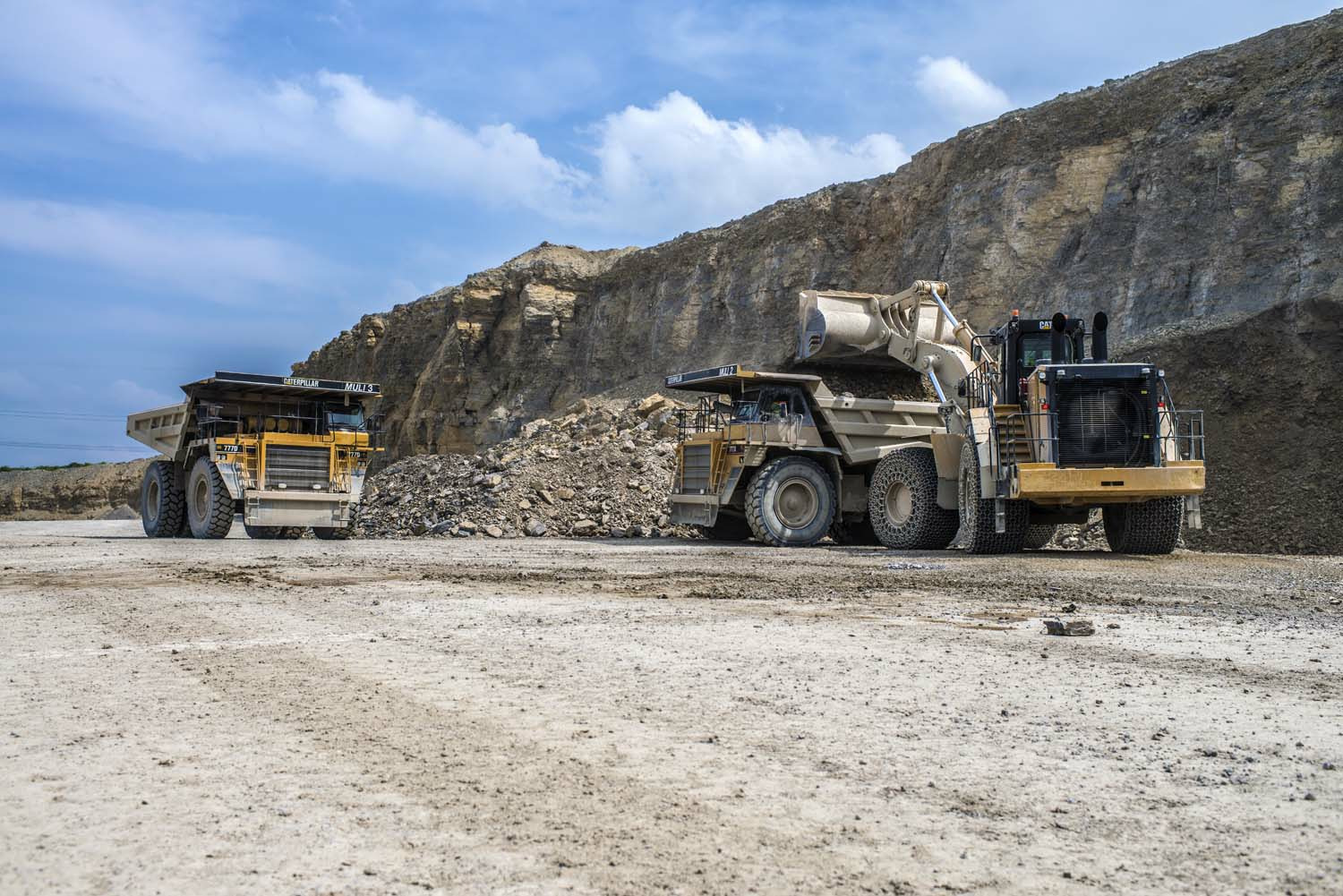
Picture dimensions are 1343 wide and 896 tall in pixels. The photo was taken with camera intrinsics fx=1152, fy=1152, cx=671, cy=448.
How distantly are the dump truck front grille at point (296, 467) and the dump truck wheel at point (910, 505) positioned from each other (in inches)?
370

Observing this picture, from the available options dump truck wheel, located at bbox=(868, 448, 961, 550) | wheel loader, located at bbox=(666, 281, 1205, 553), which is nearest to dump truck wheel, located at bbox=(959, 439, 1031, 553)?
wheel loader, located at bbox=(666, 281, 1205, 553)

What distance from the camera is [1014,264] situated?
30594mm

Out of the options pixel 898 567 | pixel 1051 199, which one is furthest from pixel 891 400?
pixel 1051 199

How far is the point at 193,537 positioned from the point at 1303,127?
23464 millimetres

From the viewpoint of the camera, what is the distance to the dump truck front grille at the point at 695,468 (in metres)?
18.3

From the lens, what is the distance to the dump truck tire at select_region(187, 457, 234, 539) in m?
19.4

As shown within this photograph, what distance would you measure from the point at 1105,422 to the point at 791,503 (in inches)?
215

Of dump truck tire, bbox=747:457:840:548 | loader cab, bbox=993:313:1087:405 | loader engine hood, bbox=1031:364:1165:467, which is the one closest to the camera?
loader engine hood, bbox=1031:364:1165:467

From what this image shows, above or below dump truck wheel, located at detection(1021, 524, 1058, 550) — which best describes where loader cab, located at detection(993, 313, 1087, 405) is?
above

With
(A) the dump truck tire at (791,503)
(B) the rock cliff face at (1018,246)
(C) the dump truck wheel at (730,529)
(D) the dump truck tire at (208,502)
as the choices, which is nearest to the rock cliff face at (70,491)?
(B) the rock cliff face at (1018,246)

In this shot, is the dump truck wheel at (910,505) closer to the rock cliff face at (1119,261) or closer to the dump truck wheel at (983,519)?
the dump truck wheel at (983,519)

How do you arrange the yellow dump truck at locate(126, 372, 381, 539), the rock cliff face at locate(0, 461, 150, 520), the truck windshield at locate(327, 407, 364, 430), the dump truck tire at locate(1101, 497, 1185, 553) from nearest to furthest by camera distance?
the dump truck tire at locate(1101, 497, 1185, 553) < the yellow dump truck at locate(126, 372, 381, 539) < the truck windshield at locate(327, 407, 364, 430) < the rock cliff face at locate(0, 461, 150, 520)

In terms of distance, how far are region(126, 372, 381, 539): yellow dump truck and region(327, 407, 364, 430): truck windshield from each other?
16 millimetres

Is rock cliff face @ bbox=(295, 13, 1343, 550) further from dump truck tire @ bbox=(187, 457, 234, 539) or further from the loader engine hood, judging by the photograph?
dump truck tire @ bbox=(187, 457, 234, 539)
